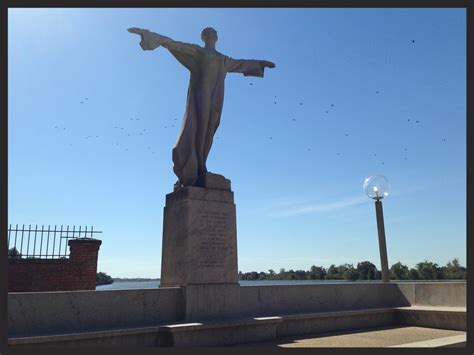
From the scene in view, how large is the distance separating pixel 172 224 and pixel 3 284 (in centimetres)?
283

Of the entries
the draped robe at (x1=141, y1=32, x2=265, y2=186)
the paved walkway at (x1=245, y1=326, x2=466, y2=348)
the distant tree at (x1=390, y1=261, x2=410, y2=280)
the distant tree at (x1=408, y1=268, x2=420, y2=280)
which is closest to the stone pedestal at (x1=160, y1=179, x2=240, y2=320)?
the draped robe at (x1=141, y1=32, x2=265, y2=186)

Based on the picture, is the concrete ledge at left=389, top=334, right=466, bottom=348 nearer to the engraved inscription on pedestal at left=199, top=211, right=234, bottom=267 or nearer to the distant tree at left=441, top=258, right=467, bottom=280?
the engraved inscription on pedestal at left=199, top=211, right=234, bottom=267

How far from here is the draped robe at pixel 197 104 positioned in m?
7.50

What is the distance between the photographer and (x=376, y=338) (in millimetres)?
6633

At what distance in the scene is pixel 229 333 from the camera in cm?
616

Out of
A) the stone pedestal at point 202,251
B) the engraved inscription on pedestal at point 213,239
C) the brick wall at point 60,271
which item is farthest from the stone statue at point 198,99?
the brick wall at point 60,271

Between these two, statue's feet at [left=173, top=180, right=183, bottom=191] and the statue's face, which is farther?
the statue's face

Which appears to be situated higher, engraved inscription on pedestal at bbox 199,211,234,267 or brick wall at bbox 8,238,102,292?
engraved inscription on pedestal at bbox 199,211,234,267

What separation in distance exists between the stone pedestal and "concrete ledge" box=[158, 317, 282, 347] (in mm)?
479

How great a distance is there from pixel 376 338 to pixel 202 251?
10.1ft

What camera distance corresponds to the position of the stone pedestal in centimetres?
658

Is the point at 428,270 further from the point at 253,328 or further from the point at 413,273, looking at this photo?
the point at 253,328

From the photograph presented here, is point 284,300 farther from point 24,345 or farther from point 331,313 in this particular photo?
point 24,345

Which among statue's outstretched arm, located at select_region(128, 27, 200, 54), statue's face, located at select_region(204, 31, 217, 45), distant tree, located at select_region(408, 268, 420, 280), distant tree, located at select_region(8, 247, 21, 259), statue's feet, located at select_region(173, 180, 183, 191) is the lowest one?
distant tree, located at select_region(408, 268, 420, 280)
